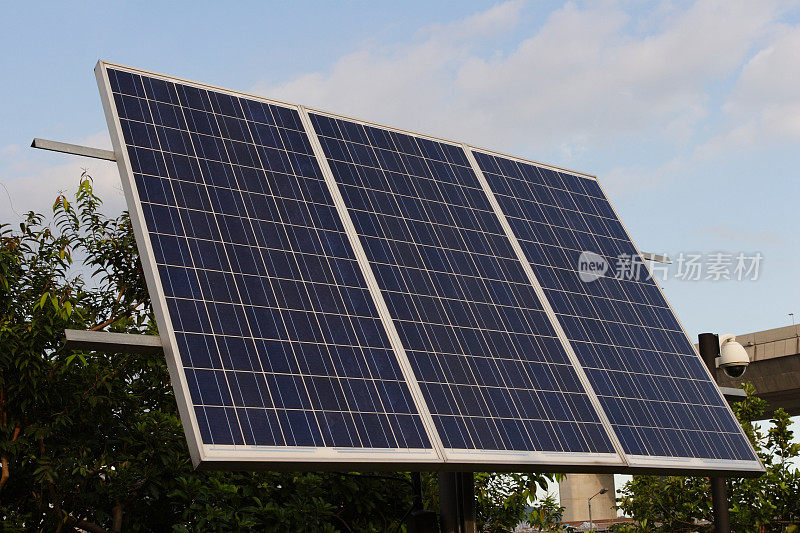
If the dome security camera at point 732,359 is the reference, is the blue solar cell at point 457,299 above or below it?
above

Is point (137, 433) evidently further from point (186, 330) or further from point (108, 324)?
point (186, 330)

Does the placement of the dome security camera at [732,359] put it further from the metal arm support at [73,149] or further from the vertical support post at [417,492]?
the metal arm support at [73,149]

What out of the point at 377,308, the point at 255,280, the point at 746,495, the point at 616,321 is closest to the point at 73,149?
the point at 255,280

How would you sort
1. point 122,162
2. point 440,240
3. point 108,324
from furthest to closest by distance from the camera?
point 108,324 → point 440,240 → point 122,162

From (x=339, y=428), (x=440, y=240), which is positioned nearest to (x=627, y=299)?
(x=440, y=240)

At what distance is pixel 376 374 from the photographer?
9320 mm

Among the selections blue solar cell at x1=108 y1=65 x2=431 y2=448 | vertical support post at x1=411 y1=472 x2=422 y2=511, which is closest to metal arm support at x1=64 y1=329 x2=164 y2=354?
blue solar cell at x1=108 y1=65 x2=431 y2=448

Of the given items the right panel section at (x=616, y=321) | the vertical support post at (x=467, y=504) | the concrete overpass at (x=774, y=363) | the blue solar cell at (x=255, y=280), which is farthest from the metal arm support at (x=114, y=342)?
the concrete overpass at (x=774, y=363)

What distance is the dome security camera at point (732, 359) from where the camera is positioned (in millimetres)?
14414

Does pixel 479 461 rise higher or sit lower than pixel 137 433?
lower

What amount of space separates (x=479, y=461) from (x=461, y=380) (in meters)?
1.12

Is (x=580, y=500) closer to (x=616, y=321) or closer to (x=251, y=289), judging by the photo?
(x=616, y=321)

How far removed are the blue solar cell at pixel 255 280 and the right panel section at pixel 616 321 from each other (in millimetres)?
3261

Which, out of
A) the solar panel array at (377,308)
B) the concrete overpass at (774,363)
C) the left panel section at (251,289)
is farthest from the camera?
the concrete overpass at (774,363)
